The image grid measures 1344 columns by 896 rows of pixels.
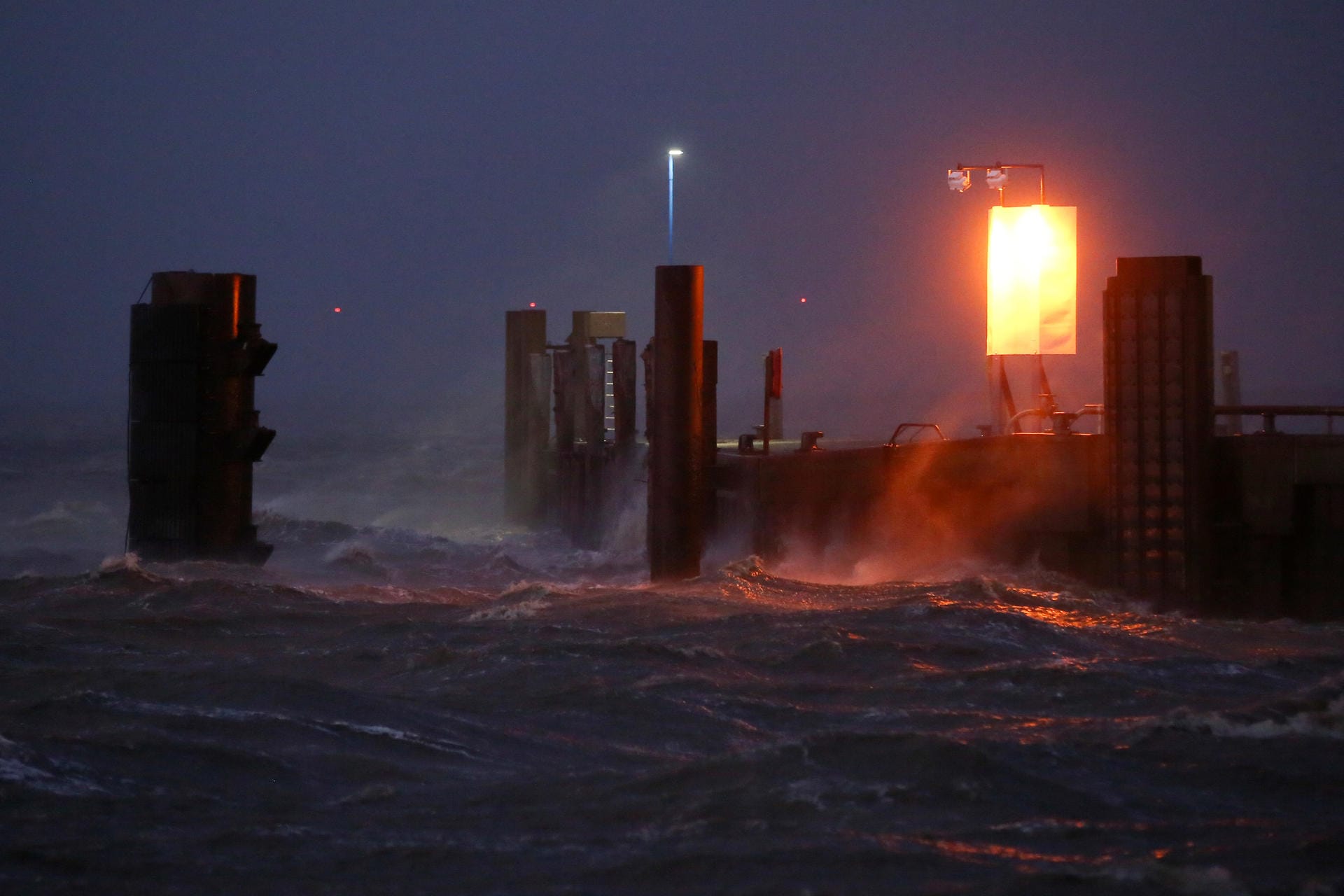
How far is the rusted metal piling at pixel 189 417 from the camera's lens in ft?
37.3

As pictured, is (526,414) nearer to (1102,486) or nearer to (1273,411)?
(1102,486)

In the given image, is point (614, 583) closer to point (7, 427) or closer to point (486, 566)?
point (486, 566)

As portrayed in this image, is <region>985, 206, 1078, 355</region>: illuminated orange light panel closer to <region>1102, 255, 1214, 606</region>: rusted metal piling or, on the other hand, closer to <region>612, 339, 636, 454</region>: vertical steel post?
<region>612, 339, 636, 454</region>: vertical steel post

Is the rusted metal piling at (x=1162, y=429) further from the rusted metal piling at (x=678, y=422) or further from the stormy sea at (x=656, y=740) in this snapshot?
the rusted metal piling at (x=678, y=422)

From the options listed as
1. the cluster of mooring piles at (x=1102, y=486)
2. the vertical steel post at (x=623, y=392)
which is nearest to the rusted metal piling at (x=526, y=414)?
the vertical steel post at (x=623, y=392)

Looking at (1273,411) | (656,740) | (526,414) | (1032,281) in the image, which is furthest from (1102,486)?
(526,414)

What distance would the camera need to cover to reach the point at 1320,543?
42.3ft

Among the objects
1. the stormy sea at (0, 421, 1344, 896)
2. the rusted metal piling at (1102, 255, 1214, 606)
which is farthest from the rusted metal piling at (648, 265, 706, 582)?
the rusted metal piling at (1102, 255, 1214, 606)

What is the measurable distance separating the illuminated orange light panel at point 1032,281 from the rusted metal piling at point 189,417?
9997mm

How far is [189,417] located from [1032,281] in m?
10.9

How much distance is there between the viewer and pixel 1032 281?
59.7 feet

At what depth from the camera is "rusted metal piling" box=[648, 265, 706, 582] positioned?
1295cm

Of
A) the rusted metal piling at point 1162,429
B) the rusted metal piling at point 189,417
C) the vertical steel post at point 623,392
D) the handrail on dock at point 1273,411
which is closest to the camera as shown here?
the rusted metal piling at point 189,417

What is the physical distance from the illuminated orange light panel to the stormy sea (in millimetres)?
5800
